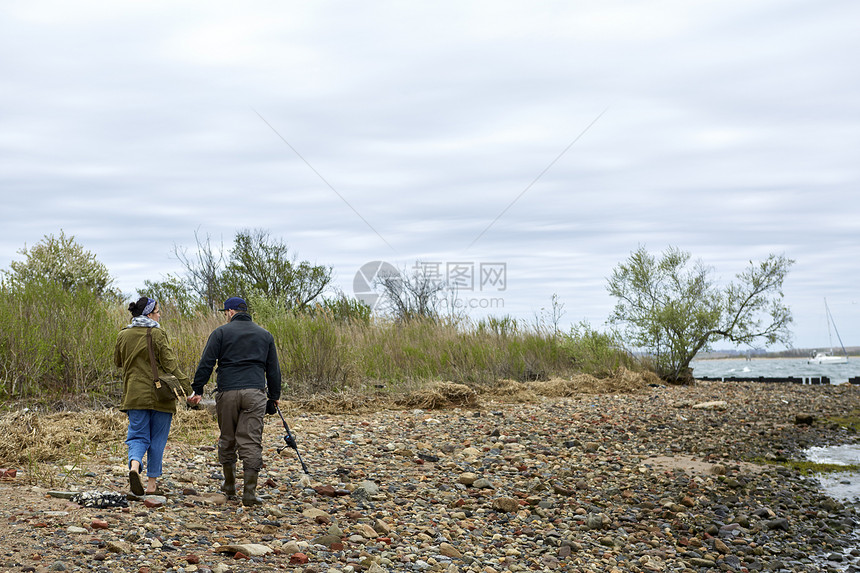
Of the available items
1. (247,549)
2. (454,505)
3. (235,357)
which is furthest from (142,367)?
(454,505)

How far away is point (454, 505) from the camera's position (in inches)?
267

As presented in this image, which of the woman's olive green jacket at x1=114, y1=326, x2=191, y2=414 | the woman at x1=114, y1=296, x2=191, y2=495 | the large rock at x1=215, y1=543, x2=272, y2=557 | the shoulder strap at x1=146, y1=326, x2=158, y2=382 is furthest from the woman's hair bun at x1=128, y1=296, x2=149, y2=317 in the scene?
the large rock at x1=215, y1=543, x2=272, y2=557

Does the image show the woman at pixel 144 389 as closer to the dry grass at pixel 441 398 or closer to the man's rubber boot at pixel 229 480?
the man's rubber boot at pixel 229 480

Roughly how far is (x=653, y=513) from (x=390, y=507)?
8.78 feet

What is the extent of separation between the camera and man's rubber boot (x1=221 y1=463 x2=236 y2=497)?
6.30 metres

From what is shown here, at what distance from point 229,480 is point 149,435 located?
84 centimetres

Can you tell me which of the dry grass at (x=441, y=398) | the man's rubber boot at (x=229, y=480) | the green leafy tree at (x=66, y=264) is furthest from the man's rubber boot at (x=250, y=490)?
the green leafy tree at (x=66, y=264)

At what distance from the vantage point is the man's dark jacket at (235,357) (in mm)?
6402

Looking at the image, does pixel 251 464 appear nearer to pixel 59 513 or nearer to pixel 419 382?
pixel 59 513

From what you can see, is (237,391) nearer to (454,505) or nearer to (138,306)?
(138,306)

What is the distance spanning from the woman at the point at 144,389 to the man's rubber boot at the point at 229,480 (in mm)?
587

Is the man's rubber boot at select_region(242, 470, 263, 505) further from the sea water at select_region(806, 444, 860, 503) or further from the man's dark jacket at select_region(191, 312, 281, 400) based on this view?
the sea water at select_region(806, 444, 860, 503)

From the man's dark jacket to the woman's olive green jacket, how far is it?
24 cm

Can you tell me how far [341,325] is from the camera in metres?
16.0
